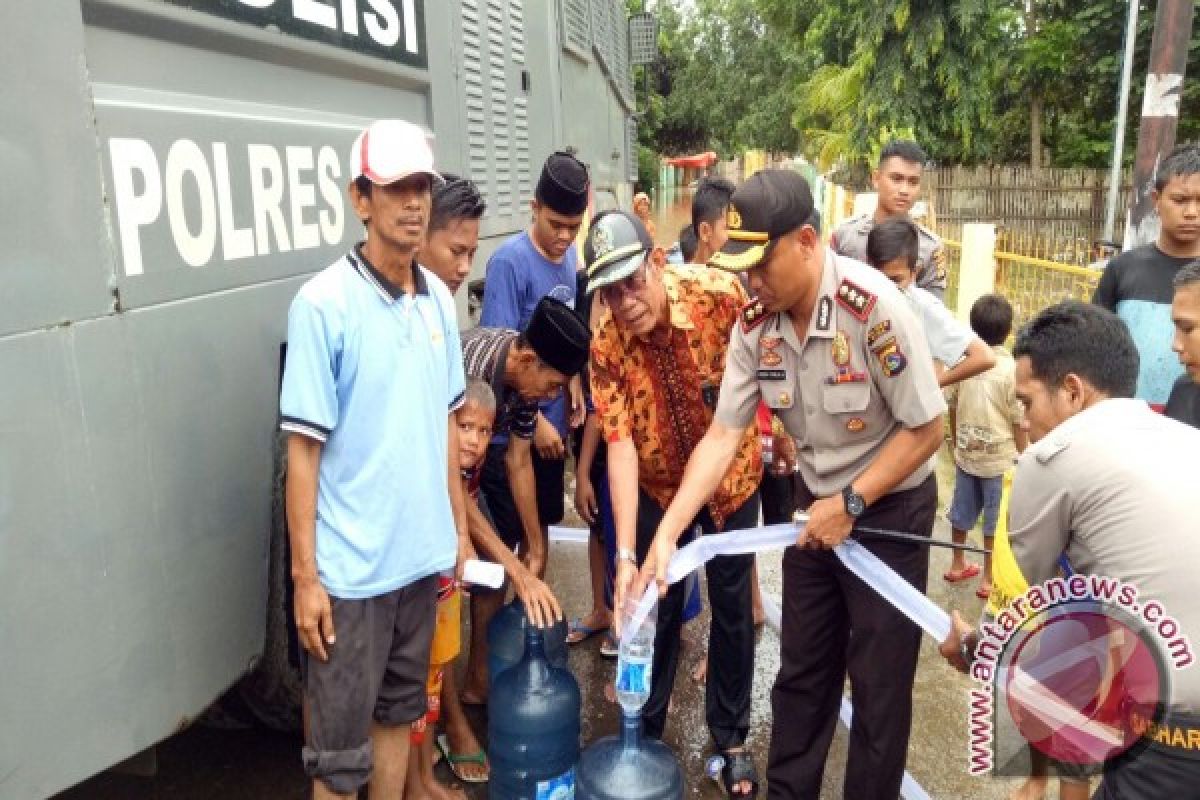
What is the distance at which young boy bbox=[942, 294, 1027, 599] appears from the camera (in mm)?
3967

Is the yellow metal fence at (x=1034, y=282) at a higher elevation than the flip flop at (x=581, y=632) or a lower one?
higher

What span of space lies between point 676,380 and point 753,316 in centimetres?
40

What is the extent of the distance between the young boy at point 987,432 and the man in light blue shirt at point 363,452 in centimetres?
275

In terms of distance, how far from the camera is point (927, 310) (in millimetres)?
3287

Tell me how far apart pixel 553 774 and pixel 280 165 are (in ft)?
5.89

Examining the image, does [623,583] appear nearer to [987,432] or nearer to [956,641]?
[956,641]

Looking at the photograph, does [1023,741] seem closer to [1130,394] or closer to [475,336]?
[1130,394]

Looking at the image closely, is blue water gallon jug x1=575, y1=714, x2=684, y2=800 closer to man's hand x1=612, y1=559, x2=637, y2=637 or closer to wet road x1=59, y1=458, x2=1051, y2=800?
man's hand x1=612, y1=559, x2=637, y2=637

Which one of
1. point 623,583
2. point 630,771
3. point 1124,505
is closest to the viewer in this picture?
point 1124,505

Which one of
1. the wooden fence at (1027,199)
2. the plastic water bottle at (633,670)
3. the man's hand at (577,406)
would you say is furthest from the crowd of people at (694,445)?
the wooden fence at (1027,199)

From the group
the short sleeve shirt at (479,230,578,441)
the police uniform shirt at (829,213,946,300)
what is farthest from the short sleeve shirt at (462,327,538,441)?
the police uniform shirt at (829,213,946,300)

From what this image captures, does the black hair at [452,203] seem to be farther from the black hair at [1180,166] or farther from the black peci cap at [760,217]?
the black hair at [1180,166]

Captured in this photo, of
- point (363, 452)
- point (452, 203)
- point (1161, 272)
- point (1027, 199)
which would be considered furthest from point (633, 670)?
point (1027, 199)

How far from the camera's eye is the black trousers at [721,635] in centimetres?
279
